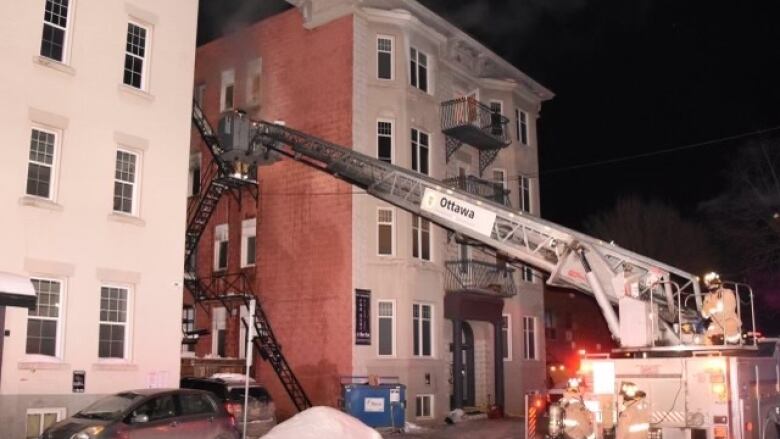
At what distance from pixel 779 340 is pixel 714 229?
3130cm

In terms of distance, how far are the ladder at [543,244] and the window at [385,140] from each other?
4099 mm

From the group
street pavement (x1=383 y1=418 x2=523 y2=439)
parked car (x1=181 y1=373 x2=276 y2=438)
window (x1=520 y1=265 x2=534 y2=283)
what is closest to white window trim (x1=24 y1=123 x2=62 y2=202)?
parked car (x1=181 y1=373 x2=276 y2=438)

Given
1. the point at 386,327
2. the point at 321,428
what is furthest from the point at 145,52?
the point at 321,428

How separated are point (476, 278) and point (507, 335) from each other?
3.81 meters

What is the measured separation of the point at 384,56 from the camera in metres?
25.5

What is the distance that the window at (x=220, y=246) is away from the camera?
27344mm

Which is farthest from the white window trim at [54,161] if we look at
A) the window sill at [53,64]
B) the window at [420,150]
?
the window at [420,150]

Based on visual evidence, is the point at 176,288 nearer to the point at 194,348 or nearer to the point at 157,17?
the point at 157,17

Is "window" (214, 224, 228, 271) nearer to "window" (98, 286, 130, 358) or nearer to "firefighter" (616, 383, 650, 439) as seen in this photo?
"window" (98, 286, 130, 358)

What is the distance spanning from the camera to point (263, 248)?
84.8 feet

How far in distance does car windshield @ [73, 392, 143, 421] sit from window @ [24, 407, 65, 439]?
8.30 feet

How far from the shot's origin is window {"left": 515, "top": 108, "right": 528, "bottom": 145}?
104 ft

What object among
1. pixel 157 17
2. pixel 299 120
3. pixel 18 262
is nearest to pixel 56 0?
pixel 157 17

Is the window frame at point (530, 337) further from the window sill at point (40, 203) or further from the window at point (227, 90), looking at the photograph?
the window sill at point (40, 203)
